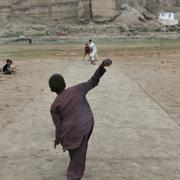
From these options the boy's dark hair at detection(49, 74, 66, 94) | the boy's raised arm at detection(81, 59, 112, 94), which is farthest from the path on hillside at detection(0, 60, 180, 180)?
the boy's dark hair at detection(49, 74, 66, 94)

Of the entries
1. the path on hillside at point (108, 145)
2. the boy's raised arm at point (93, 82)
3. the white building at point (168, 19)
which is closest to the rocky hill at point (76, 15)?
the white building at point (168, 19)

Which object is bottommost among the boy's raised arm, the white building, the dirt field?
the white building

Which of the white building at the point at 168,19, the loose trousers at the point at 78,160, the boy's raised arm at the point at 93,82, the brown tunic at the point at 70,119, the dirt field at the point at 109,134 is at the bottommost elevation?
the white building at the point at 168,19

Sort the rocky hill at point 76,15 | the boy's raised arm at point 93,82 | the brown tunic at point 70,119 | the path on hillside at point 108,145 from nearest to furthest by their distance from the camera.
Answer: the brown tunic at point 70,119 < the boy's raised arm at point 93,82 < the path on hillside at point 108,145 < the rocky hill at point 76,15

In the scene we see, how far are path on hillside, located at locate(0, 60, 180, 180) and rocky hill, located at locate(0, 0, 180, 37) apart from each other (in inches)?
2331

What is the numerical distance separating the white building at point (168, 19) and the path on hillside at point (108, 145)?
6346 cm

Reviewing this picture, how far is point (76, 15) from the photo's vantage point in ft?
260

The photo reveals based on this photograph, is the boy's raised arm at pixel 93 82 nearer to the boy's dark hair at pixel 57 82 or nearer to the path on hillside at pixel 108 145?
the boy's dark hair at pixel 57 82

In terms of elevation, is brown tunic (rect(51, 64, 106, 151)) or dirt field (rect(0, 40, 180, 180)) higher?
brown tunic (rect(51, 64, 106, 151))

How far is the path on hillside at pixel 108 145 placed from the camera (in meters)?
7.21

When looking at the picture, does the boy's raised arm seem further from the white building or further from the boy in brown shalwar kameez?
the white building

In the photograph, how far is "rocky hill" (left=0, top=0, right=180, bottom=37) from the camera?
73.2 meters

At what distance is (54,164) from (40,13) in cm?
7571

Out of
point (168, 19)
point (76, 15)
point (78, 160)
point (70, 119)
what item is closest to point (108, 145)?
point (78, 160)
